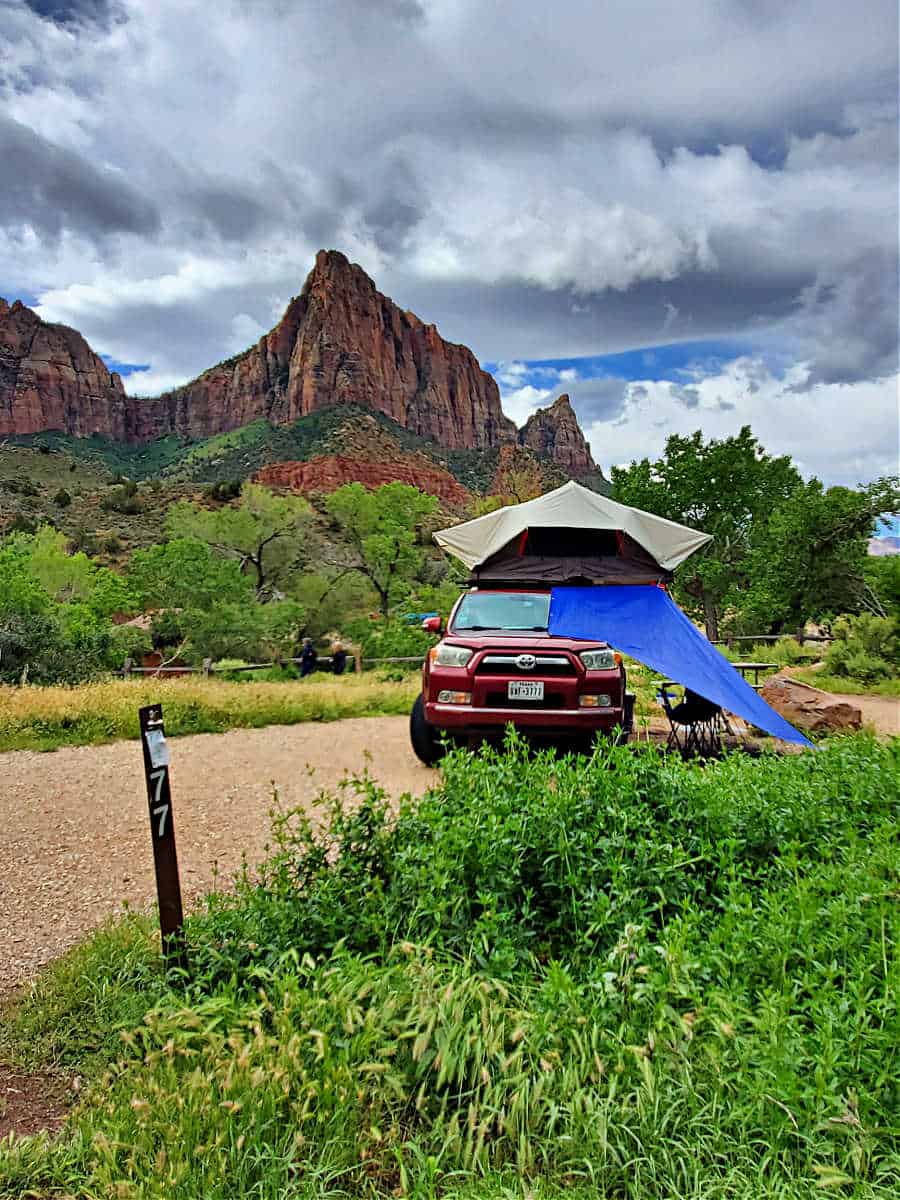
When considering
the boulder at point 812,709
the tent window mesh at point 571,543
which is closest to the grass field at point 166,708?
the tent window mesh at point 571,543

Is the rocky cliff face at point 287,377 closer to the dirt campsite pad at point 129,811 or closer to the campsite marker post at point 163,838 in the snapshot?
the dirt campsite pad at point 129,811

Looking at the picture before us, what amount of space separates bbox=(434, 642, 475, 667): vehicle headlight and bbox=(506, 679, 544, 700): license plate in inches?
18.1

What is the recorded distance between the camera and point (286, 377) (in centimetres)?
12262

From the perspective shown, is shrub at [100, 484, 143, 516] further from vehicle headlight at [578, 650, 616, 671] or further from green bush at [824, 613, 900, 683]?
vehicle headlight at [578, 650, 616, 671]

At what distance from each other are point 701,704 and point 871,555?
18330mm

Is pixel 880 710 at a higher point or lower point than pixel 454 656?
lower

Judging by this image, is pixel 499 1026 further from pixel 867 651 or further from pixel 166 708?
pixel 867 651

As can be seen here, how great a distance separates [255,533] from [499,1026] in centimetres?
3329

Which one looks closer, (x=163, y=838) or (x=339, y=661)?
(x=163, y=838)

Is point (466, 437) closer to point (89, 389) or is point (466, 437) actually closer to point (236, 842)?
point (89, 389)

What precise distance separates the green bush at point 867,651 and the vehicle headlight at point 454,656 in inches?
464

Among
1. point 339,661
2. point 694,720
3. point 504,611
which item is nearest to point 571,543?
point 504,611

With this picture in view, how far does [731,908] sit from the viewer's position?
8.14 feet

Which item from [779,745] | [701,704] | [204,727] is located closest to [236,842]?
[701,704]
